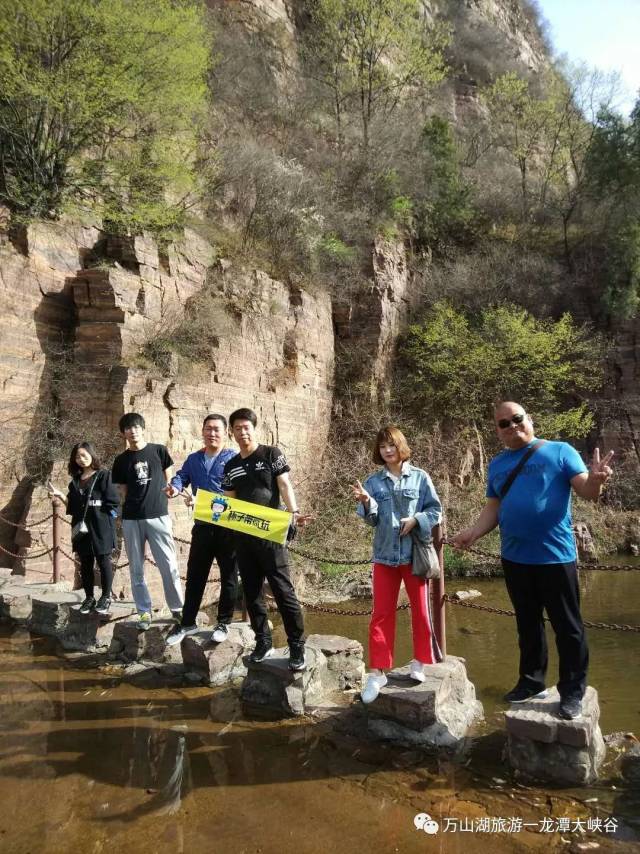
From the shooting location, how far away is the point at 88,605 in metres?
5.59

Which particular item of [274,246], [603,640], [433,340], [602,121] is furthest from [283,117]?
[603,640]

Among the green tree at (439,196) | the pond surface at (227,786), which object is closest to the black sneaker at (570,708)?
the pond surface at (227,786)

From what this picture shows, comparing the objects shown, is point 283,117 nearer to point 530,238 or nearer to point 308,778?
point 530,238

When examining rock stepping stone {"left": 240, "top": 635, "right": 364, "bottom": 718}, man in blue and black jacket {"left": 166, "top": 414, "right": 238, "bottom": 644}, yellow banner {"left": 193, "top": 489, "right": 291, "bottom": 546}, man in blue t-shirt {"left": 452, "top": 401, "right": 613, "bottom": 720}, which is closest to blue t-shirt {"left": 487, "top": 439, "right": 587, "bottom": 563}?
man in blue t-shirt {"left": 452, "top": 401, "right": 613, "bottom": 720}

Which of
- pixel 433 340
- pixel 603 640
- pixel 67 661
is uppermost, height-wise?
pixel 433 340

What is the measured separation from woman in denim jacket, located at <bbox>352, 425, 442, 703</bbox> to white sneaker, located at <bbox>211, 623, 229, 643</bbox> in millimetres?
1488

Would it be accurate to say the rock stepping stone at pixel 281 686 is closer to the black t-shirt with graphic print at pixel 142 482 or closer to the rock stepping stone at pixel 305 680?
the rock stepping stone at pixel 305 680

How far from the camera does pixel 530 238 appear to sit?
75.7 ft

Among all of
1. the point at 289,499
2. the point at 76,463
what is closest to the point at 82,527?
the point at 76,463

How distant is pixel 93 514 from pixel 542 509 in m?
4.28

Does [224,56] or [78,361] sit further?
[224,56]

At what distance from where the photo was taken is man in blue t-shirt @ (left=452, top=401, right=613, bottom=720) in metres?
3.15

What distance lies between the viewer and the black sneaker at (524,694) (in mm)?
3340

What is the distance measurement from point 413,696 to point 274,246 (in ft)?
46.1
